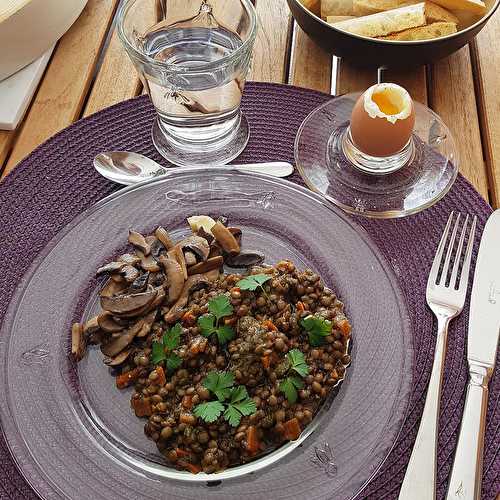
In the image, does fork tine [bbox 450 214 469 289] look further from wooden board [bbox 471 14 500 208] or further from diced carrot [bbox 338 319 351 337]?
diced carrot [bbox 338 319 351 337]

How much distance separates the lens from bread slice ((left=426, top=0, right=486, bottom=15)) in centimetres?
154

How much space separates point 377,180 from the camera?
4.75 ft

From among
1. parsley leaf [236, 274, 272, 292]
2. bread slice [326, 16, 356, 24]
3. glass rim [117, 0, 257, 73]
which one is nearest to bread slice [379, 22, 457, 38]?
bread slice [326, 16, 356, 24]

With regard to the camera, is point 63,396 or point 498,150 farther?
point 498,150

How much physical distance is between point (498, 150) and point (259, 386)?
2.77 ft

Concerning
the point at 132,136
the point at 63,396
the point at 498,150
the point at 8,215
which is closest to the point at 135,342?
the point at 63,396

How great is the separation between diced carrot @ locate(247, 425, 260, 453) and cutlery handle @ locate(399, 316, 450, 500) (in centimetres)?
23

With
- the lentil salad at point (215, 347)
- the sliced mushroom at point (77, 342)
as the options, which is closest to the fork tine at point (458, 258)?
the lentil salad at point (215, 347)

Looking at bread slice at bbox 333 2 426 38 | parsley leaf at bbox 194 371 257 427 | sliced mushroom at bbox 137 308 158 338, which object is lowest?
parsley leaf at bbox 194 371 257 427

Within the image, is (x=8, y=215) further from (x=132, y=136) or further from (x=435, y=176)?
(x=435, y=176)

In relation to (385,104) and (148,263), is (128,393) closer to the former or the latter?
(148,263)

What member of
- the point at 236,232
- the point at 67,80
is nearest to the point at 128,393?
the point at 236,232

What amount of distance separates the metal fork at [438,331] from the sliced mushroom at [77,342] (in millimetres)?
570

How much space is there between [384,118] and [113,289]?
2.09ft
